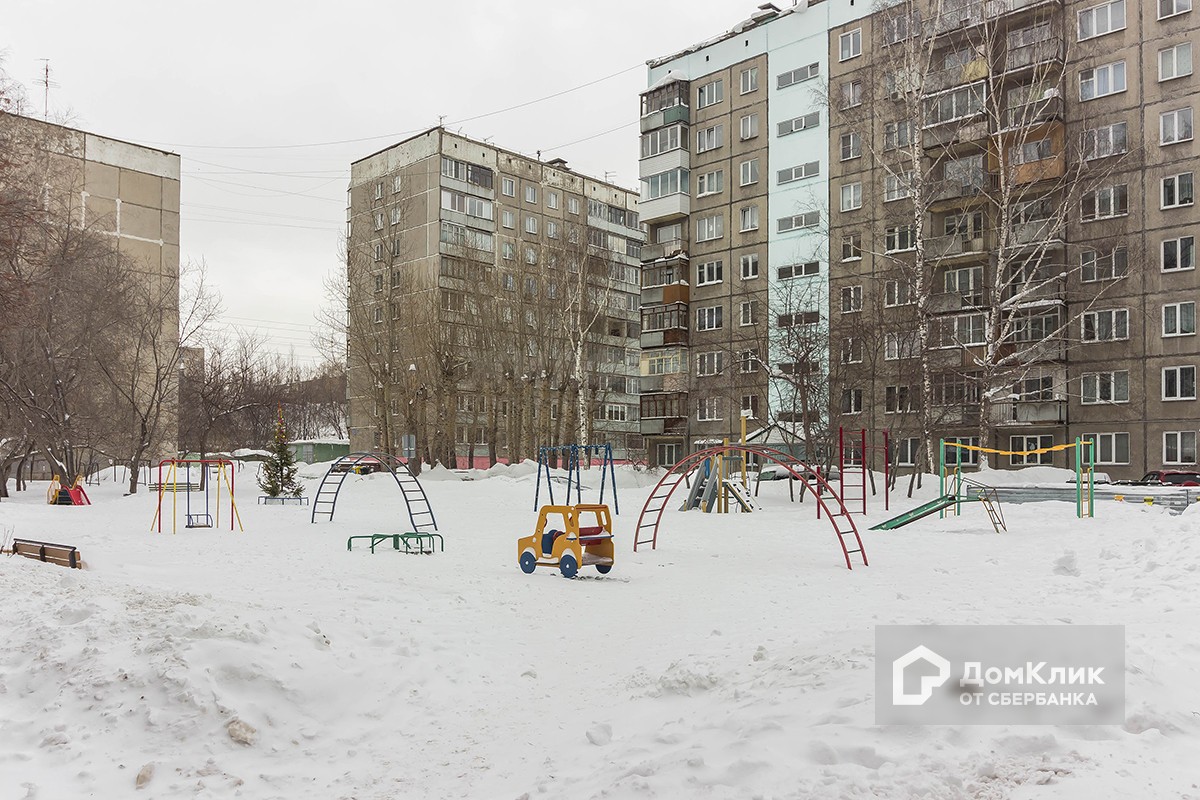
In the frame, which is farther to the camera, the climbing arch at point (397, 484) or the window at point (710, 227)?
the window at point (710, 227)

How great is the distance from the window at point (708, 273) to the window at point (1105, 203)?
18094 millimetres

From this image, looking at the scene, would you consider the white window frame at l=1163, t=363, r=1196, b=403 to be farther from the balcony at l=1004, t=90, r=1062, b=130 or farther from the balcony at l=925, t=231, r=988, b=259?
the balcony at l=1004, t=90, r=1062, b=130

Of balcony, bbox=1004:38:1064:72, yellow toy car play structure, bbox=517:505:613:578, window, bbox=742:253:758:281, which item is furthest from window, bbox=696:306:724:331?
yellow toy car play structure, bbox=517:505:613:578

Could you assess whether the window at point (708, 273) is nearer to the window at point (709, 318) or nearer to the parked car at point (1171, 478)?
the window at point (709, 318)

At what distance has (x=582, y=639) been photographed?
880 centimetres

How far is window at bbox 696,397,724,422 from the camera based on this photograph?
45406mm

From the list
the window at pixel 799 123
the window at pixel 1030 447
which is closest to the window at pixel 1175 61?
the window at pixel 799 123

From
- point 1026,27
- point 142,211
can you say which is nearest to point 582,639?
point 1026,27

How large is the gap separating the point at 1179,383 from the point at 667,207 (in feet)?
86.8

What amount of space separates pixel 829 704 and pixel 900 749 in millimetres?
744

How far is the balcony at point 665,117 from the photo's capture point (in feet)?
158

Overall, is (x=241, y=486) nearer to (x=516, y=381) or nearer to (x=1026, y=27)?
(x=516, y=381)

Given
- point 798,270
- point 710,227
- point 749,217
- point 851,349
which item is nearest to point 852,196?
point 798,270

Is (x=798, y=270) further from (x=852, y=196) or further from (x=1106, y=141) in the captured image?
(x=1106, y=141)
